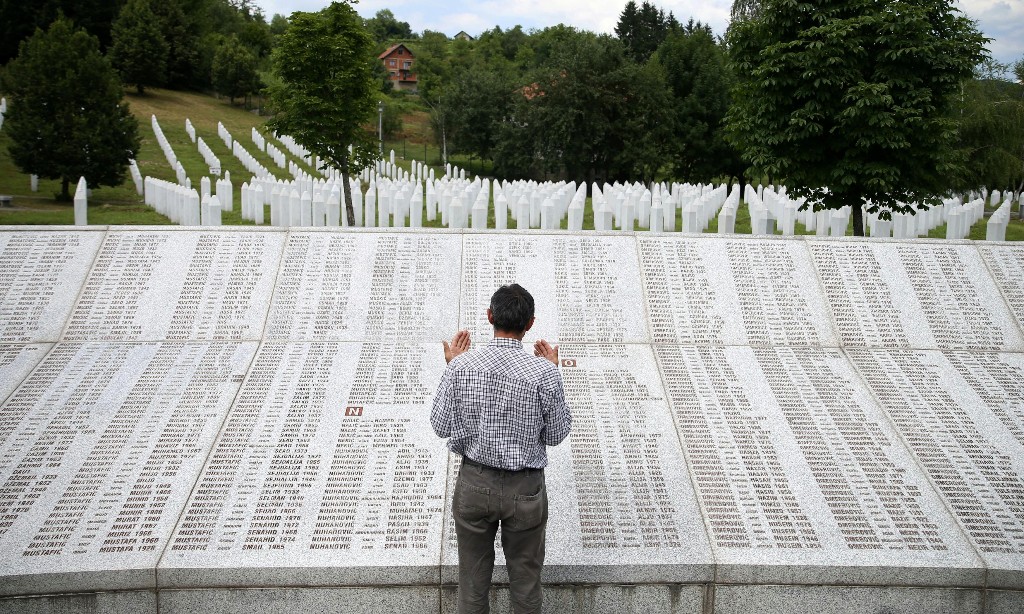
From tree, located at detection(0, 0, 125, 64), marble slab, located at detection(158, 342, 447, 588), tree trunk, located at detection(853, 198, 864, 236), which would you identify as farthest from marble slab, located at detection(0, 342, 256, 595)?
tree, located at detection(0, 0, 125, 64)

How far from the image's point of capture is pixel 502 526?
390 cm

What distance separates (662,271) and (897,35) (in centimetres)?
693

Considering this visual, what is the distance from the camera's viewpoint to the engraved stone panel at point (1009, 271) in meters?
7.71

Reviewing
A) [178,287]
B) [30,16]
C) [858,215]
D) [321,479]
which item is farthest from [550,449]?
[30,16]

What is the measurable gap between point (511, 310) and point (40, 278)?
5.70 m

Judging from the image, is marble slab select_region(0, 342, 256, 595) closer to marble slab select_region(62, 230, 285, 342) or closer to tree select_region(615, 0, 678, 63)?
marble slab select_region(62, 230, 285, 342)

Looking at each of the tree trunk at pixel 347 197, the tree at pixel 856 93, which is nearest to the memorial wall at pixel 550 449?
the tree at pixel 856 93

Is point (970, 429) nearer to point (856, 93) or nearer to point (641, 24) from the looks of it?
point (856, 93)

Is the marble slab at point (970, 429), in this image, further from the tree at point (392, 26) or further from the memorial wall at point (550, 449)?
the tree at point (392, 26)

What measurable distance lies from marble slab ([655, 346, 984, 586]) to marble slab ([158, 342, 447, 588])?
1.88m

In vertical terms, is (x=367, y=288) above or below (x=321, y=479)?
above

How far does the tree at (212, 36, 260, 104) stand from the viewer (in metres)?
53.1

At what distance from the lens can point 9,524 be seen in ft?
16.4

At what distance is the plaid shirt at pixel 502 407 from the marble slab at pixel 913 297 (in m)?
4.36
